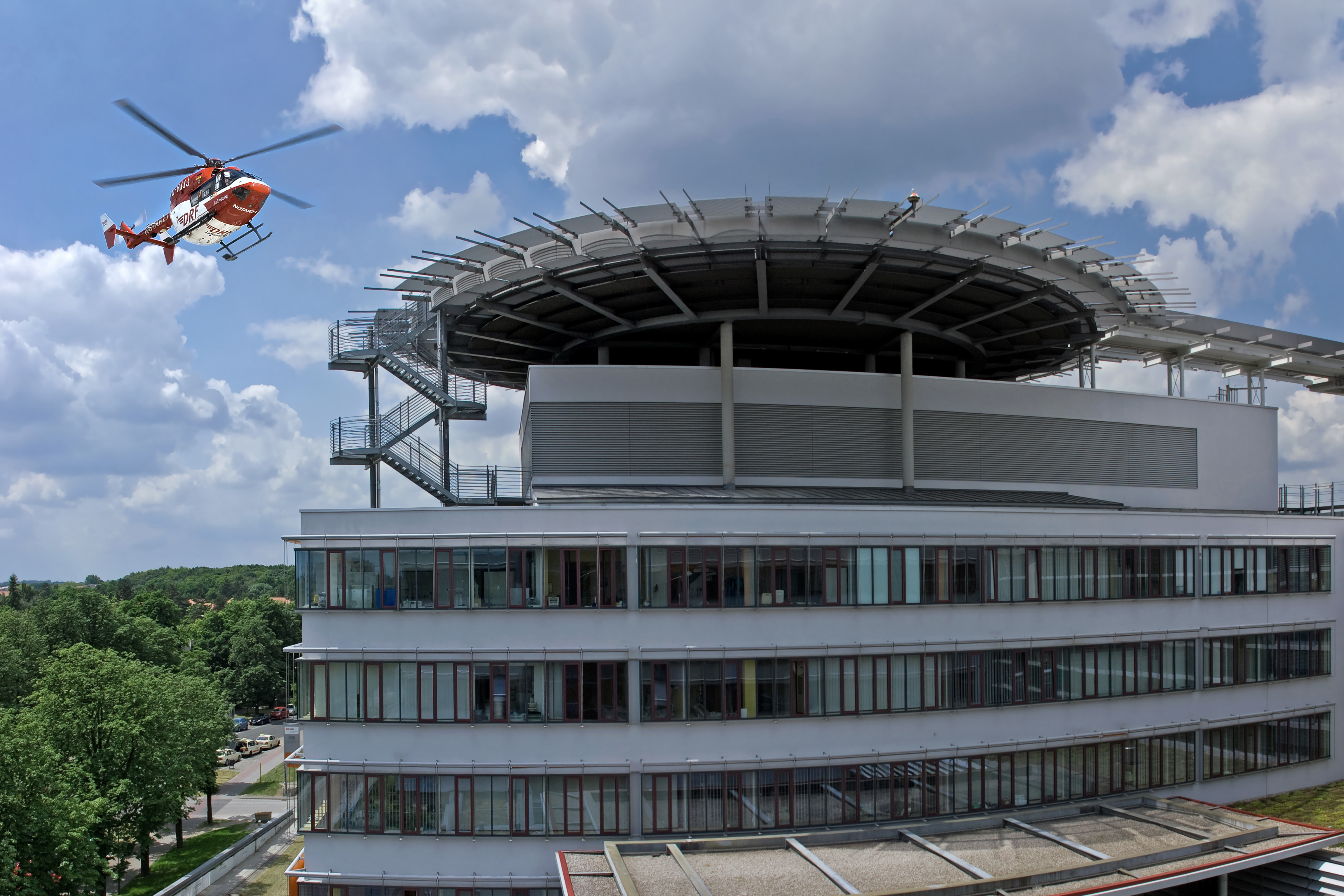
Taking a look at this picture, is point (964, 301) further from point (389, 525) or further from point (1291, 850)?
point (389, 525)

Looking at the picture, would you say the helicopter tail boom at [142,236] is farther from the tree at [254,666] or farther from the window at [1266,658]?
the tree at [254,666]

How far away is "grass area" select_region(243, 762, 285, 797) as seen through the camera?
66000mm

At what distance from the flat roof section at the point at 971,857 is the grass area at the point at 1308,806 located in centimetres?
656

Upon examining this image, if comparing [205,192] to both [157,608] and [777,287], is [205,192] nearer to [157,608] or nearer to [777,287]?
[777,287]

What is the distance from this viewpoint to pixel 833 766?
1113 inches

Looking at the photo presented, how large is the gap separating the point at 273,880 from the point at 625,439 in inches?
1172

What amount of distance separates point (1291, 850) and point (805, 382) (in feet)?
75.7

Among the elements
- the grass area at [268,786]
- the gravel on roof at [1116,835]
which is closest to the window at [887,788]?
the gravel on roof at [1116,835]

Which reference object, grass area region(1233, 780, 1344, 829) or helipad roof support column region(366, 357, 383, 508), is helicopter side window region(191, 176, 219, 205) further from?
grass area region(1233, 780, 1344, 829)

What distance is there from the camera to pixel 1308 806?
35031 mm

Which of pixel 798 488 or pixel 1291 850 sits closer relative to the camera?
pixel 1291 850

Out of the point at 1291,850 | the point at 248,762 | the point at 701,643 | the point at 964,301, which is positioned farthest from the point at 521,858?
the point at 248,762

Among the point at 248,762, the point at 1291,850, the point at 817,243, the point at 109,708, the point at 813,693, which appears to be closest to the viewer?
the point at 1291,850

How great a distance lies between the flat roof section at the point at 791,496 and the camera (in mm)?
31562
